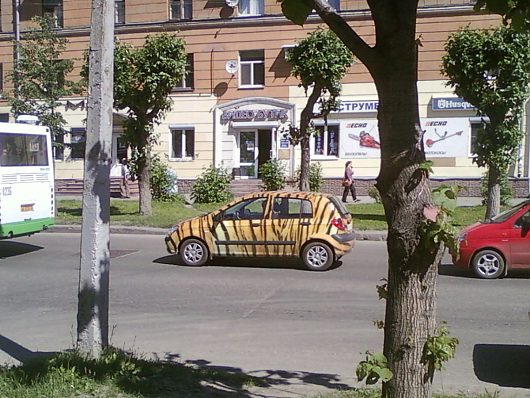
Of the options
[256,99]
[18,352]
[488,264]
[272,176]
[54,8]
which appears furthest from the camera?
[54,8]

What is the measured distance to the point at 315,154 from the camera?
2823cm

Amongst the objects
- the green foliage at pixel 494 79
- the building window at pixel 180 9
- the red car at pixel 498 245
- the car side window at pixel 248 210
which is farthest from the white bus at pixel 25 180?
the building window at pixel 180 9

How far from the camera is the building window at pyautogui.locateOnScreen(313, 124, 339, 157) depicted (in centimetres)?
2802

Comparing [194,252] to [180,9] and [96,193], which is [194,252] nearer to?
[96,193]

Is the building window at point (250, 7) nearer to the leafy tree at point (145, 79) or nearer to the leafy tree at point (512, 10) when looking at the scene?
the leafy tree at point (145, 79)

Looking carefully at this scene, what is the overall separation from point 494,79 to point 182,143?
1719cm

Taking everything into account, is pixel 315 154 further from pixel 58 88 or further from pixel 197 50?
pixel 58 88

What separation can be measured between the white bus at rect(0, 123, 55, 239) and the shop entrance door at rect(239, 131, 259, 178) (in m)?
15.2

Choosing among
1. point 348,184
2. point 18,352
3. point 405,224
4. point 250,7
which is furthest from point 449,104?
point 405,224

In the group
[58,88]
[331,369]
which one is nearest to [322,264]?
[331,369]

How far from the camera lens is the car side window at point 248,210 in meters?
12.0

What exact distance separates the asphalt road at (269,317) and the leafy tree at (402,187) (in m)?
1.99

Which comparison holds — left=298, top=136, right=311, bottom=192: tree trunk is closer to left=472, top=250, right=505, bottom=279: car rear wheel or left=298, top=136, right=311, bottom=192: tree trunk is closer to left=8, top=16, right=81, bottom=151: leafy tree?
left=8, top=16, right=81, bottom=151: leafy tree

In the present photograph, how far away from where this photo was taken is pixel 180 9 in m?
29.8
